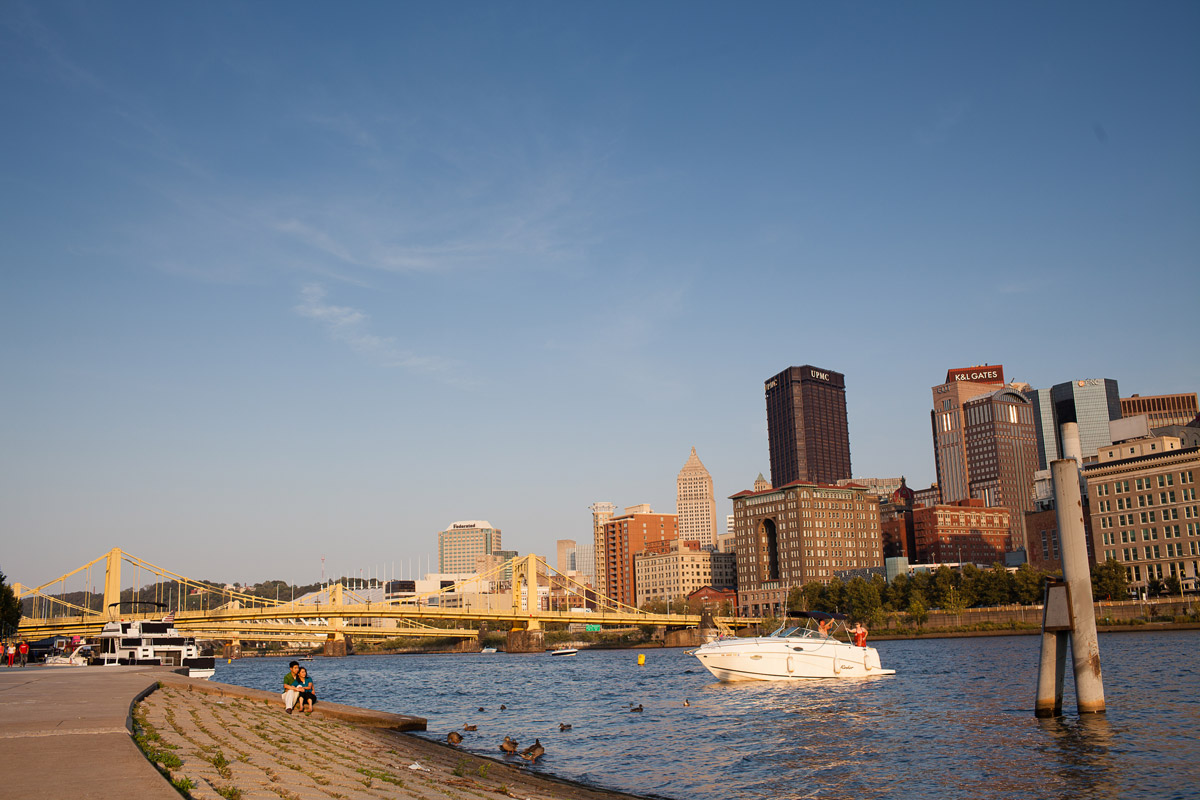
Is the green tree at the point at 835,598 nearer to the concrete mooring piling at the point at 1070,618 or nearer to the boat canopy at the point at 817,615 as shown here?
the boat canopy at the point at 817,615

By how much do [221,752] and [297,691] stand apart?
1228 centimetres

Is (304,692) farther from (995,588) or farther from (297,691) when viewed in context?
(995,588)

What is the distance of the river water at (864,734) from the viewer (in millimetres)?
24141

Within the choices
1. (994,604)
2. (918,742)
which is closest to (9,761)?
(918,742)

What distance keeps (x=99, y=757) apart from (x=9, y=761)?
1300 millimetres

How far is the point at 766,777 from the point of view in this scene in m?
26.5

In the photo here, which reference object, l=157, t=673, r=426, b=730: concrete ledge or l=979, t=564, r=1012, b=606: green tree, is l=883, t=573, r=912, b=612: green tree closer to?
l=979, t=564, r=1012, b=606: green tree

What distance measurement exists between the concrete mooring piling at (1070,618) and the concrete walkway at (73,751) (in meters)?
25.3

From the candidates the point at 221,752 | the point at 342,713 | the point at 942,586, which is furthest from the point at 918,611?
the point at 221,752

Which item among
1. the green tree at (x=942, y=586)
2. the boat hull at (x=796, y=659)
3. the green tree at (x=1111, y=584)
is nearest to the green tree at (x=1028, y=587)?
the green tree at (x=942, y=586)

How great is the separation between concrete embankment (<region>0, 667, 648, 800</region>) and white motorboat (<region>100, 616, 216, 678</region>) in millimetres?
25184

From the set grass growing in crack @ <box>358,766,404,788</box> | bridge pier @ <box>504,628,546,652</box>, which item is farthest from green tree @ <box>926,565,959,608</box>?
grass growing in crack @ <box>358,766,404,788</box>

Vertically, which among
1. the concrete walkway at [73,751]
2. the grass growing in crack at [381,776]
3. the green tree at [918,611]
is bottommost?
the green tree at [918,611]

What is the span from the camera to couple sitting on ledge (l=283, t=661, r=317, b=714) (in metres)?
30.0
